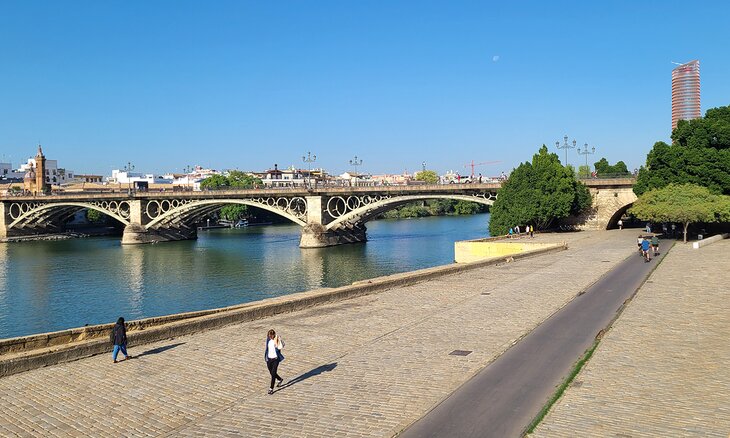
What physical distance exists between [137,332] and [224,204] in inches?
2741

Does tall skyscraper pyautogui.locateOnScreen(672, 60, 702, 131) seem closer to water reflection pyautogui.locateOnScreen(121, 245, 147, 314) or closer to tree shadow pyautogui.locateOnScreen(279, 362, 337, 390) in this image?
water reflection pyautogui.locateOnScreen(121, 245, 147, 314)

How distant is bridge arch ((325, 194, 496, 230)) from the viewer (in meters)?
70.2

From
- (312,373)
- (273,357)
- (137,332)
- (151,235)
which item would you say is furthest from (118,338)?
(151,235)

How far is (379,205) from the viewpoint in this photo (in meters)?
73.5

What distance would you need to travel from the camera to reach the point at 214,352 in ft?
55.0

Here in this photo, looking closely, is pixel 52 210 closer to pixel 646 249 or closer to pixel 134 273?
pixel 134 273

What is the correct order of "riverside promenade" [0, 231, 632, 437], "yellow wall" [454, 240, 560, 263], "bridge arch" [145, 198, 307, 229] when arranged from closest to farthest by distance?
"riverside promenade" [0, 231, 632, 437], "yellow wall" [454, 240, 560, 263], "bridge arch" [145, 198, 307, 229]

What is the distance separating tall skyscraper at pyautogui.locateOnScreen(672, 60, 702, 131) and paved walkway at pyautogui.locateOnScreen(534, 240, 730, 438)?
363 feet

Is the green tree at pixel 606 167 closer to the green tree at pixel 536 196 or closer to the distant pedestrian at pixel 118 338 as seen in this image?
the green tree at pixel 536 196

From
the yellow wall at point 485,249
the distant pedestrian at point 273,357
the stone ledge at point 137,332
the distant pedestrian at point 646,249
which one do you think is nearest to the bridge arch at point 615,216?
the yellow wall at point 485,249

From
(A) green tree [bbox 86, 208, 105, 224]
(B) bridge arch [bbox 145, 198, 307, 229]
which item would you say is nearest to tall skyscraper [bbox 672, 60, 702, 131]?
(B) bridge arch [bbox 145, 198, 307, 229]

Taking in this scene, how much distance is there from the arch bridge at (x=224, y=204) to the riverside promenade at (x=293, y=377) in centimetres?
5015

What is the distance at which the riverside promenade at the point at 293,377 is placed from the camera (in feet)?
37.9

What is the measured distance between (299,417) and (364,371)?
3.18 m
